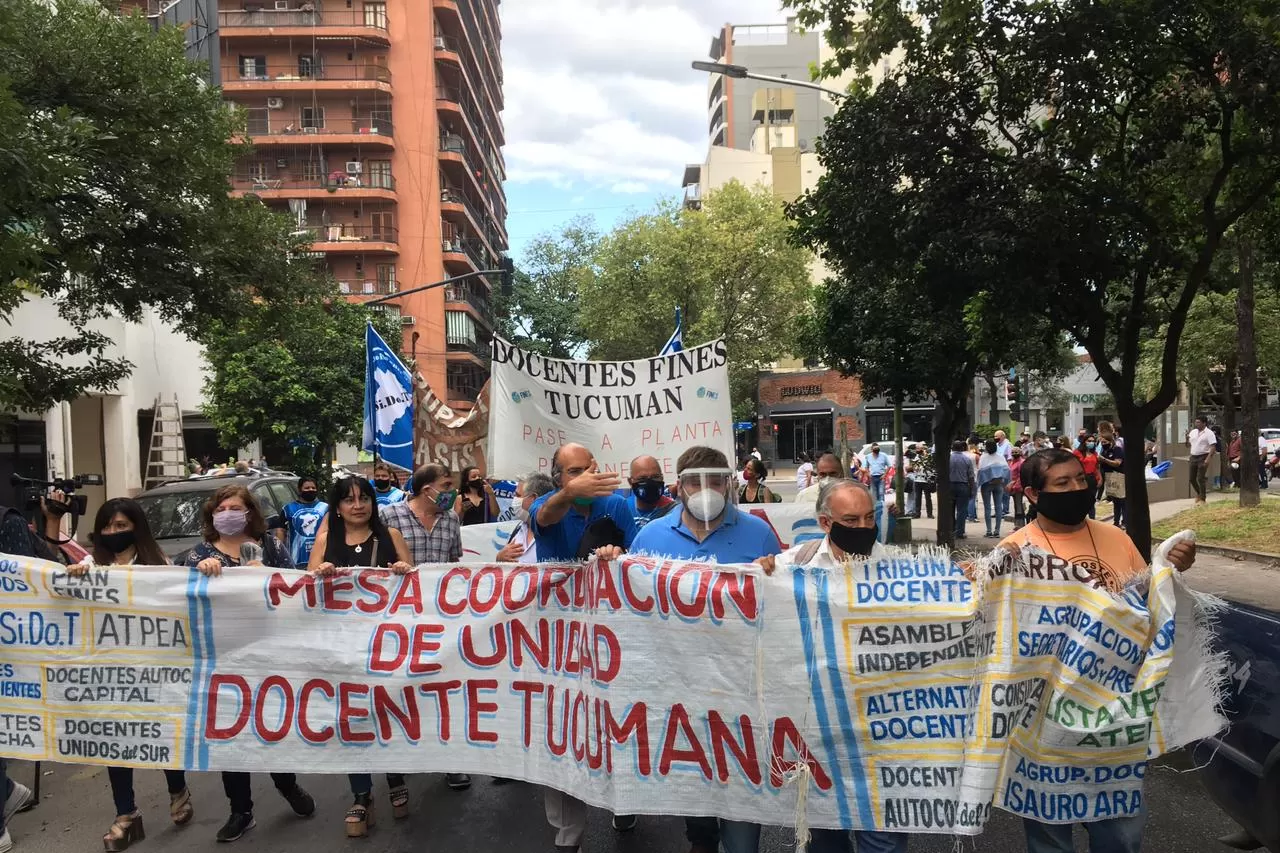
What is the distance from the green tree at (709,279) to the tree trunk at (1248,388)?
991 inches

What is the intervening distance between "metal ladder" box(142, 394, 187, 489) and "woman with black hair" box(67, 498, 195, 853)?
21.5 m

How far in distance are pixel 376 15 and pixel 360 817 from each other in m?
51.2

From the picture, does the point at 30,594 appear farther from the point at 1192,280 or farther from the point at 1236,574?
the point at 1236,574

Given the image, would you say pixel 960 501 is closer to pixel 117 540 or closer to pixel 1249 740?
pixel 1249 740

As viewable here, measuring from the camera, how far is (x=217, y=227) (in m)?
11.2

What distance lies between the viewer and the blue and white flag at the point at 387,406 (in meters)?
10.5

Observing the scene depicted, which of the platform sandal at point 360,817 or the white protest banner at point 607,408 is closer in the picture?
the platform sandal at point 360,817

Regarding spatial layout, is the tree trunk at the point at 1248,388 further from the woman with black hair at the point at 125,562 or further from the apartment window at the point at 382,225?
the apartment window at the point at 382,225

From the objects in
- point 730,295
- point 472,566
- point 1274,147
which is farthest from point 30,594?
point 730,295

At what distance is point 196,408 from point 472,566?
28.0 metres

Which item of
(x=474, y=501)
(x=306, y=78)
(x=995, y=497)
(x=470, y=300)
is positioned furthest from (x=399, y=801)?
(x=470, y=300)

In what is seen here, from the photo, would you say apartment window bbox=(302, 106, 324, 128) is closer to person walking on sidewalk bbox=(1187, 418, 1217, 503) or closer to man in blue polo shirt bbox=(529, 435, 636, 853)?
person walking on sidewalk bbox=(1187, 418, 1217, 503)

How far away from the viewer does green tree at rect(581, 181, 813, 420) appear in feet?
133

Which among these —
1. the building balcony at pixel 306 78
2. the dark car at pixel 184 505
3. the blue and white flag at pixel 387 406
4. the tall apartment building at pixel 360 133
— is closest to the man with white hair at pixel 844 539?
the dark car at pixel 184 505
